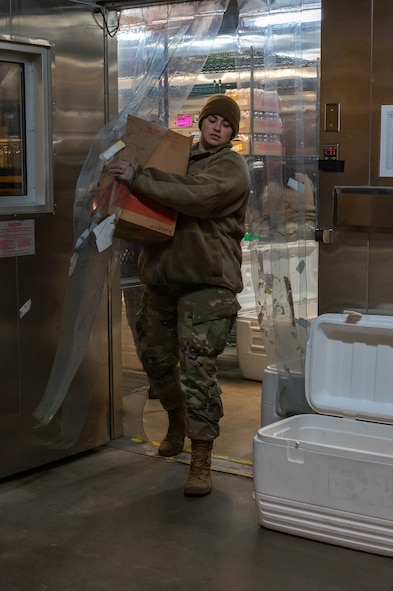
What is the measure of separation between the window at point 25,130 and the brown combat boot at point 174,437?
117 cm

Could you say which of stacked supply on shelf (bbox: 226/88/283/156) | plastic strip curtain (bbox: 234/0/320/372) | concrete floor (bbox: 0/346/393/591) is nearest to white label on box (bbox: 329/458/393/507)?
concrete floor (bbox: 0/346/393/591)

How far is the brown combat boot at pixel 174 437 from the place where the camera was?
427cm

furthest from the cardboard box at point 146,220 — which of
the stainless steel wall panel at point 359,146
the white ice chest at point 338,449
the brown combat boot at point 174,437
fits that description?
the brown combat boot at point 174,437

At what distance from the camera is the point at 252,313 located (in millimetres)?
5781

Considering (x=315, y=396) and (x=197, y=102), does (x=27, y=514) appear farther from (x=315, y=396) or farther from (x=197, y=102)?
(x=197, y=102)

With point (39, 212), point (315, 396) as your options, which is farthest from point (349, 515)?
point (39, 212)

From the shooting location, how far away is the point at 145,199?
366 cm

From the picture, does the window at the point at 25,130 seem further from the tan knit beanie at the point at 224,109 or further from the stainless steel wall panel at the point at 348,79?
the stainless steel wall panel at the point at 348,79

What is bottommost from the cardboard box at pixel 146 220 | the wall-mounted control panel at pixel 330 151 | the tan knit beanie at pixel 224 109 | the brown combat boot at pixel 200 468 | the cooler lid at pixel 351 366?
the brown combat boot at pixel 200 468

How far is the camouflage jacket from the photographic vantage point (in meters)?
3.61

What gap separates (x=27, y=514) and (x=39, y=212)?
1.32 meters

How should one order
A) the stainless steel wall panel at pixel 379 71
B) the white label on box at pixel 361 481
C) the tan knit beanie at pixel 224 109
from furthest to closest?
the tan knit beanie at pixel 224 109 → the stainless steel wall panel at pixel 379 71 → the white label on box at pixel 361 481

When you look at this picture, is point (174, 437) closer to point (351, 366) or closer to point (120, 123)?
point (351, 366)

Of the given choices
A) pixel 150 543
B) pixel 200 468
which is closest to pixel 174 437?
pixel 200 468
